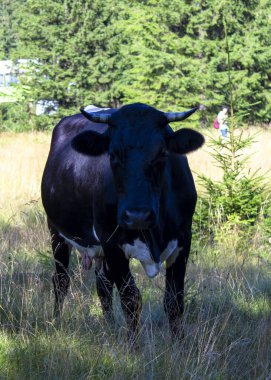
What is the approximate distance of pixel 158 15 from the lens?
28516 millimetres

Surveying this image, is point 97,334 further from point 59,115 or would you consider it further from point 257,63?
point 59,115

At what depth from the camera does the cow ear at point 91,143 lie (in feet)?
14.1

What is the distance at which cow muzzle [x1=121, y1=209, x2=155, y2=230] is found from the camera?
11.8ft

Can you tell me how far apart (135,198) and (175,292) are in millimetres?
994

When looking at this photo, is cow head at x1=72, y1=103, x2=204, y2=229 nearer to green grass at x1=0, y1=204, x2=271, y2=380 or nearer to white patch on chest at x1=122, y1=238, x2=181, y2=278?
white patch on chest at x1=122, y1=238, x2=181, y2=278

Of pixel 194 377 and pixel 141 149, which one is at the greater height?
pixel 141 149

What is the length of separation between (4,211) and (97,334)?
5.91 metres

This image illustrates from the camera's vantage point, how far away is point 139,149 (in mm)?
3846

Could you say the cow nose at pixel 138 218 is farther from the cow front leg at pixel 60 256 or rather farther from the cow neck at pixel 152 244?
the cow front leg at pixel 60 256

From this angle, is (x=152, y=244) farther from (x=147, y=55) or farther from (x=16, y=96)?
(x=16, y=96)

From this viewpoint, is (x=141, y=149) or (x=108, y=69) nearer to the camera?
(x=141, y=149)

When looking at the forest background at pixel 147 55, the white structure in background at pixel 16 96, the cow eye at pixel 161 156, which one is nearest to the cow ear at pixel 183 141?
the cow eye at pixel 161 156

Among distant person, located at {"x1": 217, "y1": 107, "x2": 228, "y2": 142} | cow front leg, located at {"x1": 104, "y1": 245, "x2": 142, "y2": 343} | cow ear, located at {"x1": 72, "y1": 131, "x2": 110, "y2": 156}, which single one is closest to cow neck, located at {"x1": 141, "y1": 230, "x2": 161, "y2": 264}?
cow front leg, located at {"x1": 104, "y1": 245, "x2": 142, "y2": 343}

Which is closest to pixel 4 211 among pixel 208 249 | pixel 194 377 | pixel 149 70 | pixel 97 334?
pixel 208 249
